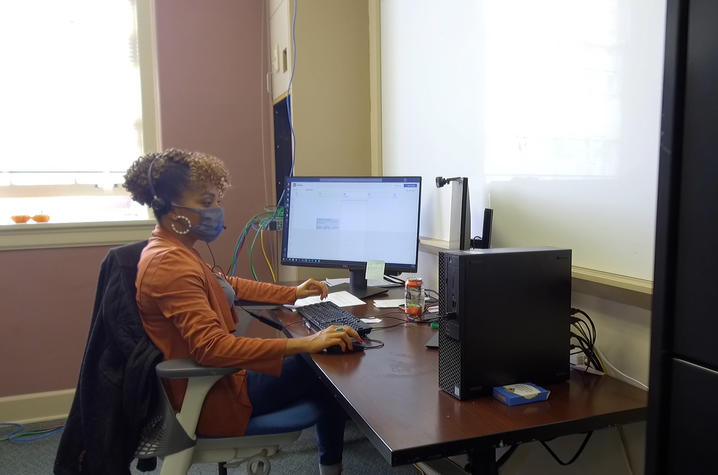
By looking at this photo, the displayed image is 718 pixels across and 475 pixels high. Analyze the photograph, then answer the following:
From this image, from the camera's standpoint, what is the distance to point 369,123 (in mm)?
2693

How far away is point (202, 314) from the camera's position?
4.22 ft

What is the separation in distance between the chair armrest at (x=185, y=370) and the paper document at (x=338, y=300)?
0.60 metres

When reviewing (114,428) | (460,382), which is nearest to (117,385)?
(114,428)

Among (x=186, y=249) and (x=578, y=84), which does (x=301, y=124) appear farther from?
(x=578, y=84)

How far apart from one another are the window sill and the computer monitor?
1.14 m

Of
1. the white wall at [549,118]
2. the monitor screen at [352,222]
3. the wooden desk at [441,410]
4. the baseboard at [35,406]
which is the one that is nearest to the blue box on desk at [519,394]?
the wooden desk at [441,410]

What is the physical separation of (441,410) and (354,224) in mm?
1129

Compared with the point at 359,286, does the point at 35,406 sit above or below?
below

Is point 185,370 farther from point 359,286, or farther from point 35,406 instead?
point 35,406

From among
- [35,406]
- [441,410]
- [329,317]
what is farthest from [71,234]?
[441,410]

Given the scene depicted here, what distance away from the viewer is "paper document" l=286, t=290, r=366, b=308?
187cm

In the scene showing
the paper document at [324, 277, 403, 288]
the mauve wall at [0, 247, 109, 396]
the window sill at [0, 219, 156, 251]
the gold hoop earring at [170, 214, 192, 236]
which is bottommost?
the mauve wall at [0, 247, 109, 396]

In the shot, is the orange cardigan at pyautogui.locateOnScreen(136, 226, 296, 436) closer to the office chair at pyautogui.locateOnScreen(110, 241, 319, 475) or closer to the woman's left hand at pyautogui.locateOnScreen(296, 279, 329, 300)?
the office chair at pyautogui.locateOnScreen(110, 241, 319, 475)

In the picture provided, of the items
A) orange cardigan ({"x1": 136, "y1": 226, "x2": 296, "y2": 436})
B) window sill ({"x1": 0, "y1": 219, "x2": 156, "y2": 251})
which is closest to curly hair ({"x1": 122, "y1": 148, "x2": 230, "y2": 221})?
orange cardigan ({"x1": 136, "y1": 226, "x2": 296, "y2": 436})
